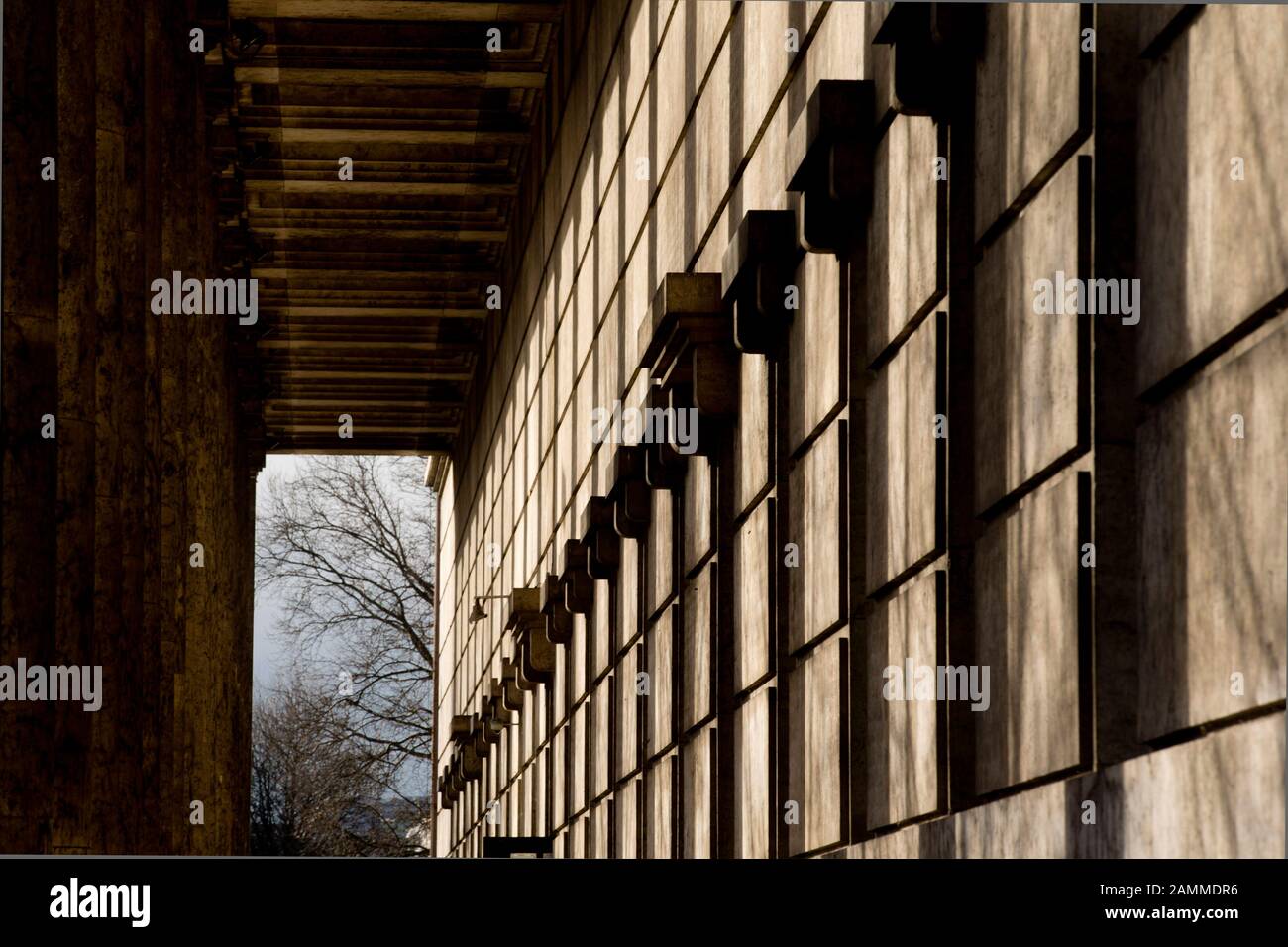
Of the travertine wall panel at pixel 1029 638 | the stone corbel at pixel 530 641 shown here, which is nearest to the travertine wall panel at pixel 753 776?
the travertine wall panel at pixel 1029 638

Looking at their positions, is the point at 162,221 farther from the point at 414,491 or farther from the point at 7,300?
the point at 7,300

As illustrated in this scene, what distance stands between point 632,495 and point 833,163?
490cm

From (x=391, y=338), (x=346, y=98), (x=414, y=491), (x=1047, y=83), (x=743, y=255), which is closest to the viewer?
(x=1047, y=83)

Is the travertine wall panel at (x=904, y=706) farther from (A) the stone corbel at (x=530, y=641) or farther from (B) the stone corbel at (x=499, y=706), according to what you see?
(B) the stone corbel at (x=499, y=706)

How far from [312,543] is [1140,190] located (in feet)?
20.4

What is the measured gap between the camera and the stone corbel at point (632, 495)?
452 inches

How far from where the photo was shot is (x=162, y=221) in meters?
14.1

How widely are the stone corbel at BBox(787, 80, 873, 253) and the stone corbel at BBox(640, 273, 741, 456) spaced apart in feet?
5.96

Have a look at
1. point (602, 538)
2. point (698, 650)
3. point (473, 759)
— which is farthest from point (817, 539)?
point (473, 759)

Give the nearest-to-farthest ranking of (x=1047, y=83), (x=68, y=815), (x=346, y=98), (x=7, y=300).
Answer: (x=1047, y=83), (x=7, y=300), (x=68, y=815), (x=346, y=98)

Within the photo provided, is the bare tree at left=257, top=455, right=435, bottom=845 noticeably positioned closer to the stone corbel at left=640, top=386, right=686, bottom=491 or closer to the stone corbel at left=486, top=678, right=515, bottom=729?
the stone corbel at left=640, top=386, right=686, bottom=491

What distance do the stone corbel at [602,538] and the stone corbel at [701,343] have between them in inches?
122

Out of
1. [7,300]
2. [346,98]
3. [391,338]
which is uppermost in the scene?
[346,98]
